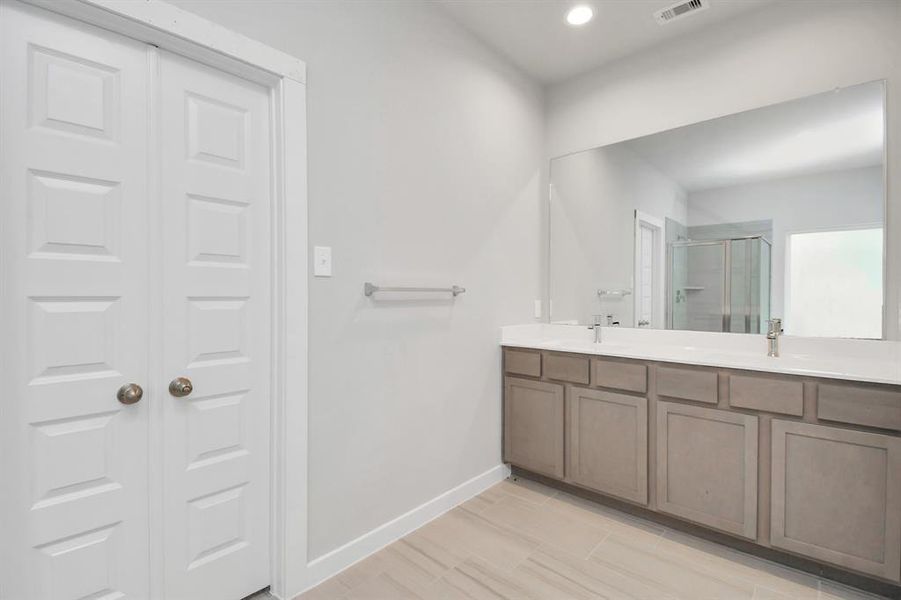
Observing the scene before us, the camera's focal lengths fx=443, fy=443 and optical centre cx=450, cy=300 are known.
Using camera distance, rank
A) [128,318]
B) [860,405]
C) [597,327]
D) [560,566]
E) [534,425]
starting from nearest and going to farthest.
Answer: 1. [128,318]
2. [860,405]
3. [560,566]
4. [534,425]
5. [597,327]

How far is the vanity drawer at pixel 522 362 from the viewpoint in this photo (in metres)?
2.60

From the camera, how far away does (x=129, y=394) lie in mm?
1367

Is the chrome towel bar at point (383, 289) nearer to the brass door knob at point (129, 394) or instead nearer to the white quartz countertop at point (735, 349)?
the white quartz countertop at point (735, 349)

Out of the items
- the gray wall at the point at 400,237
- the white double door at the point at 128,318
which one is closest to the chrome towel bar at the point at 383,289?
the gray wall at the point at 400,237

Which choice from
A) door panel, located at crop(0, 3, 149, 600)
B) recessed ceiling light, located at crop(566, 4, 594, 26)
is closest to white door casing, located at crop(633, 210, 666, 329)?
recessed ceiling light, located at crop(566, 4, 594, 26)

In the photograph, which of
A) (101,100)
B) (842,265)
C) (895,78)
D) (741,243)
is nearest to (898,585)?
(842,265)

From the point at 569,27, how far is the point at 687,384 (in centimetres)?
197

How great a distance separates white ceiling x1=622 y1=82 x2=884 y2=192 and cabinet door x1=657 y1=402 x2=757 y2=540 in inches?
49.9

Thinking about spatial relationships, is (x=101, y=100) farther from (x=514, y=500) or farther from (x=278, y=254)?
(x=514, y=500)

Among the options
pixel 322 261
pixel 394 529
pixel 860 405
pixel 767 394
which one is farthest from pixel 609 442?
pixel 322 261

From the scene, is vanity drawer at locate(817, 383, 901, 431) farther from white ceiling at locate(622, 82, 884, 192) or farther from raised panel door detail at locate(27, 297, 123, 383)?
raised panel door detail at locate(27, 297, 123, 383)

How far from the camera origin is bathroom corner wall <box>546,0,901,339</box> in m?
1.96

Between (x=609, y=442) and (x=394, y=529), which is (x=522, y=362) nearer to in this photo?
(x=609, y=442)

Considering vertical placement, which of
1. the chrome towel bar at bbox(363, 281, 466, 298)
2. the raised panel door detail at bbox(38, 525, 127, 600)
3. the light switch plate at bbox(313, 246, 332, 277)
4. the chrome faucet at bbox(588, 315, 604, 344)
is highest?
the light switch plate at bbox(313, 246, 332, 277)
